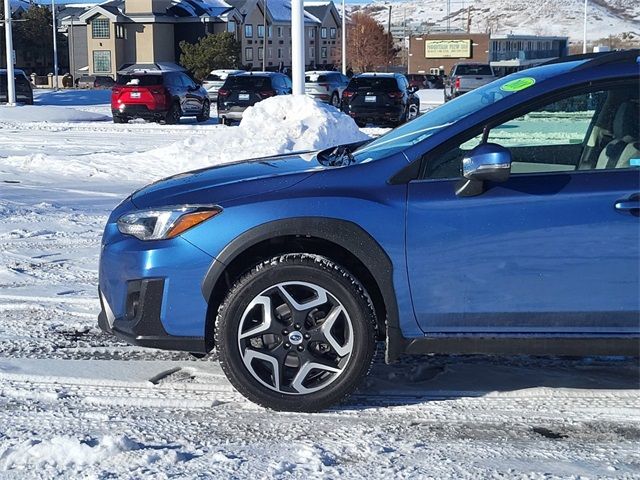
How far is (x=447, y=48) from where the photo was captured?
87.1 meters

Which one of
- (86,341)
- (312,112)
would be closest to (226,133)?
(312,112)

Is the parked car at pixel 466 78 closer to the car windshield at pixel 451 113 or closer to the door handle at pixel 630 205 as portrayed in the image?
the car windshield at pixel 451 113

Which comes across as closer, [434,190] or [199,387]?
[434,190]

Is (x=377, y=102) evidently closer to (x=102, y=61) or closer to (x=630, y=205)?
(x=630, y=205)

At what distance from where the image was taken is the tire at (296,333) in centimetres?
461

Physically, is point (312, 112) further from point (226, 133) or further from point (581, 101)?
point (581, 101)

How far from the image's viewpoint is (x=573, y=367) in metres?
→ 5.50

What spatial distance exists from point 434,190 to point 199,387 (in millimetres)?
1664

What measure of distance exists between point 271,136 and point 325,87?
1766 centimetres

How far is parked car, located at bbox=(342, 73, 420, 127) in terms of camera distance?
2609cm

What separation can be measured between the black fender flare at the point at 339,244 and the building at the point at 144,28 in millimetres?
67917

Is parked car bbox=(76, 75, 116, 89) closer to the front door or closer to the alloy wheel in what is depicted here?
the alloy wheel

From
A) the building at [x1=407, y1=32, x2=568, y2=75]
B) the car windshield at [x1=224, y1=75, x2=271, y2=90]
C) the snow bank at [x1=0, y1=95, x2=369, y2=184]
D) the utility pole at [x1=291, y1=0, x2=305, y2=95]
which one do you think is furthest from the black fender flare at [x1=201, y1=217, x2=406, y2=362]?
the building at [x1=407, y1=32, x2=568, y2=75]

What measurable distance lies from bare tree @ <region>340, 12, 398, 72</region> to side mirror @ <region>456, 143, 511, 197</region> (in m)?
80.1
